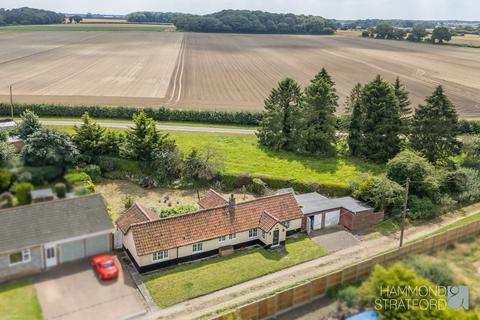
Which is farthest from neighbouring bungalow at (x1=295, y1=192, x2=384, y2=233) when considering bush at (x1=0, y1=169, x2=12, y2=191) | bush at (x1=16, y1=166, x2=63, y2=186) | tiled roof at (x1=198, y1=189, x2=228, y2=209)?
bush at (x1=0, y1=169, x2=12, y2=191)

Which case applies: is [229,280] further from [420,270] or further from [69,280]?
[420,270]

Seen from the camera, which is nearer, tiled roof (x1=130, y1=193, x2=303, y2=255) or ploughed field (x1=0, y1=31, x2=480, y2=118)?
tiled roof (x1=130, y1=193, x2=303, y2=255)

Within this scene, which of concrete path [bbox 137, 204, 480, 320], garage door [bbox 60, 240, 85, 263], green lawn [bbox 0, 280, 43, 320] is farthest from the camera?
garage door [bbox 60, 240, 85, 263]

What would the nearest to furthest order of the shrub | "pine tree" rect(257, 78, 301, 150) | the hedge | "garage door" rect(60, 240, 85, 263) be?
the shrub
"garage door" rect(60, 240, 85, 263)
"pine tree" rect(257, 78, 301, 150)
the hedge

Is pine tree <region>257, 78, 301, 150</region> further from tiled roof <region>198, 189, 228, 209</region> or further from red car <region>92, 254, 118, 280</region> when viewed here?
red car <region>92, 254, 118, 280</region>

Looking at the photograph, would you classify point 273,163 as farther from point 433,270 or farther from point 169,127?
point 433,270

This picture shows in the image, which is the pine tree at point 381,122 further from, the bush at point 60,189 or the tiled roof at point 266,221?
the bush at point 60,189
